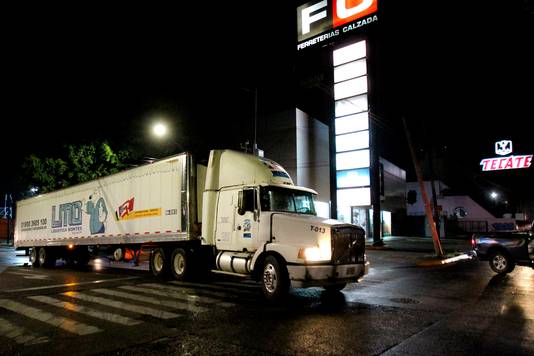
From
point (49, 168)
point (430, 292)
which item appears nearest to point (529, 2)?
point (430, 292)

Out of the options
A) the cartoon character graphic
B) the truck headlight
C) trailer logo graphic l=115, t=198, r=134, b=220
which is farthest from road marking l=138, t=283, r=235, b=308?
the cartoon character graphic

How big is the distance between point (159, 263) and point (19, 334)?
24.7 feet

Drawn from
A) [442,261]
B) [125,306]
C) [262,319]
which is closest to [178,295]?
[125,306]

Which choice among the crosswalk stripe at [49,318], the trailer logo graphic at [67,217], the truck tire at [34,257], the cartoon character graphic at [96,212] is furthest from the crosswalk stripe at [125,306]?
the truck tire at [34,257]

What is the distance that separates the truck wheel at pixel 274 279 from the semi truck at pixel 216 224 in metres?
0.02

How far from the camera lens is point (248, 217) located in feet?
34.5

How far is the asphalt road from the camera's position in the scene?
5840 millimetres

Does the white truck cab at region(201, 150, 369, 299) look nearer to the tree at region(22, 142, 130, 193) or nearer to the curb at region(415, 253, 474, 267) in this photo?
the curb at region(415, 253, 474, 267)

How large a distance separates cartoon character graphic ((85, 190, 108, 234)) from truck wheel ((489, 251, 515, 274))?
1443 cm

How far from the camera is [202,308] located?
8.57 m

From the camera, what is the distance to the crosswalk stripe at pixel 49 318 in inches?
271

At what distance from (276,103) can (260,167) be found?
3117 cm

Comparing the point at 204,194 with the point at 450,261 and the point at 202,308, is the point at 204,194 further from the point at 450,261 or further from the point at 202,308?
the point at 450,261

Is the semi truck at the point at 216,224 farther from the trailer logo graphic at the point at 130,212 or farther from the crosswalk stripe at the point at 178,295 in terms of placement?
the crosswalk stripe at the point at 178,295
